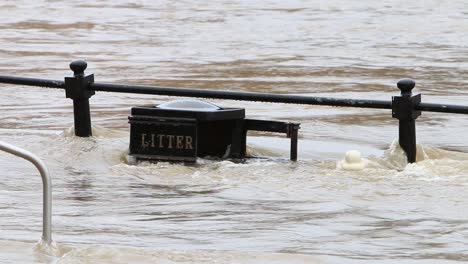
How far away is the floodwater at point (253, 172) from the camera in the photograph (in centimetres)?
927

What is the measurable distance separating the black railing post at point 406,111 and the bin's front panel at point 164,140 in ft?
6.06

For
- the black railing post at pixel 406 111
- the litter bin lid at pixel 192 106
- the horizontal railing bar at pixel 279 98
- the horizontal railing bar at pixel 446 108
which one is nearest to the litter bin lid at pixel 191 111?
the litter bin lid at pixel 192 106

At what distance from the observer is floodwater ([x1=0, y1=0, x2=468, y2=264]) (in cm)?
927

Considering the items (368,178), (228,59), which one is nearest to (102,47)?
(228,59)

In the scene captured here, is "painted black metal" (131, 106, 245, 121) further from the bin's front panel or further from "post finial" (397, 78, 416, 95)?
"post finial" (397, 78, 416, 95)

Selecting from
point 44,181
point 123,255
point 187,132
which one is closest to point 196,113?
point 187,132

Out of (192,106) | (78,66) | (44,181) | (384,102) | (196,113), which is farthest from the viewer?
(78,66)

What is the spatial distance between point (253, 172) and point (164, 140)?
93 cm

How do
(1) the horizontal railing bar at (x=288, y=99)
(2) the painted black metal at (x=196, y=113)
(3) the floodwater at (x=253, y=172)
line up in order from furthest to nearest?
(2) the painted black metal at (x=196, y=113) → (1) the horizontal railing bar at (x=288, y=99) → (3) the floodwater at (x=253, y=172)

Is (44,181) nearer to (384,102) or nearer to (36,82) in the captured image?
(384,102)

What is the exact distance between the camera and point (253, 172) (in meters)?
12.4

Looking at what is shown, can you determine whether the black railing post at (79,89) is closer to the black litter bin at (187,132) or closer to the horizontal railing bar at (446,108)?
the black litter bin at (187,132)

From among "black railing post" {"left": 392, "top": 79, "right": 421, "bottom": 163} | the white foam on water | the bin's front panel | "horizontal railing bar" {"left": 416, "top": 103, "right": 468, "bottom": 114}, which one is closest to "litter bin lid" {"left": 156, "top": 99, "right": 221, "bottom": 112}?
the bin's front panel

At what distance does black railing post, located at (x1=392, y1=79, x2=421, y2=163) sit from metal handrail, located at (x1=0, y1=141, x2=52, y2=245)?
4399mm
